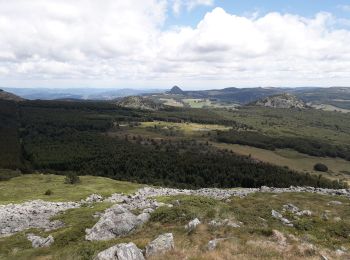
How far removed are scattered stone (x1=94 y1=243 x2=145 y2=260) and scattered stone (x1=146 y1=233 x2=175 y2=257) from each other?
108 centimetres

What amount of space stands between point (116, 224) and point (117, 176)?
118601 mm

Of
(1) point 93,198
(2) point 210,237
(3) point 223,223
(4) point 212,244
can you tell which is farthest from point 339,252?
(1) point 93,198

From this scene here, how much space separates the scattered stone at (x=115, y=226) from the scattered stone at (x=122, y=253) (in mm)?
12164

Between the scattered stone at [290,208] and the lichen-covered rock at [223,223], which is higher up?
the lichen-covered rock at [223,223]

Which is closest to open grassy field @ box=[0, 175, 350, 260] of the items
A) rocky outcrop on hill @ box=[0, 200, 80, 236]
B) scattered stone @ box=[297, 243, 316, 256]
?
scattered stone @ box=[297, 243, 316, 256]

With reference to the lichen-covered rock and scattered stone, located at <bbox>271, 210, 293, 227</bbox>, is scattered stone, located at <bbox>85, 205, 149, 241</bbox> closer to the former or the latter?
the lichen-covered rock

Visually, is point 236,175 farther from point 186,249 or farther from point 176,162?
point 186,249

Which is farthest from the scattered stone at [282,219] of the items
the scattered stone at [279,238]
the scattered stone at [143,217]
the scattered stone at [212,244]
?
the scattered stone at [143,217]

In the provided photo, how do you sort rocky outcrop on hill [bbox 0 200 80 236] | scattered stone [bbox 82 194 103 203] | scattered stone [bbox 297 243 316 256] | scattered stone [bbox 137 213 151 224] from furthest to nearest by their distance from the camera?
scattered stone [bbox 82 194 103 203] < rocky outcrop on hill [bbox 0 200 80 236] < scattered stone [bbox 137 213 151 224] < scattered stone [bbox 297 243 316 256]

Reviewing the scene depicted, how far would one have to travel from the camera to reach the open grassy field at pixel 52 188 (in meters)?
99.9

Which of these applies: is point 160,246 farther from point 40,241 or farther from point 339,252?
point 40,241

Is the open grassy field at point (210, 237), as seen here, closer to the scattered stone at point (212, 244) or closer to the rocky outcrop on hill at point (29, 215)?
the scattered stone at point (212, 244)

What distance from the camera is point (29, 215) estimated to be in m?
73.6

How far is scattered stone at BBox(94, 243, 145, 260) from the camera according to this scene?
3391 cm
